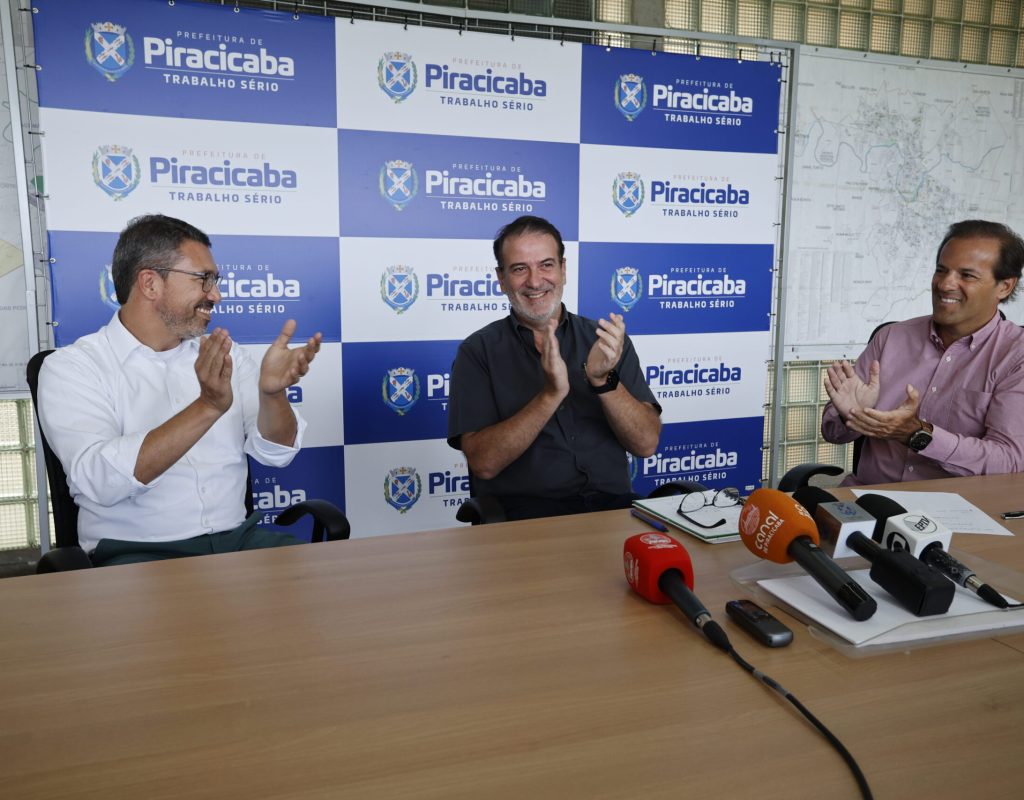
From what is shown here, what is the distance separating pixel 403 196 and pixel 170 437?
1616 mm

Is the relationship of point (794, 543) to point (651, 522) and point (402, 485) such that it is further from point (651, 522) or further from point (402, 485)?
point (402, 485)

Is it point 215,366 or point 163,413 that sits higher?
point 215,366

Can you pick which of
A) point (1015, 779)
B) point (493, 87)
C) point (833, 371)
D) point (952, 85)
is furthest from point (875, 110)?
point (1015, 779)

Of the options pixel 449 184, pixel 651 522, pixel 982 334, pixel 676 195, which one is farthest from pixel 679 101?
pixel 651 522

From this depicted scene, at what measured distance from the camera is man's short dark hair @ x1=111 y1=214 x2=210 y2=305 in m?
1.92

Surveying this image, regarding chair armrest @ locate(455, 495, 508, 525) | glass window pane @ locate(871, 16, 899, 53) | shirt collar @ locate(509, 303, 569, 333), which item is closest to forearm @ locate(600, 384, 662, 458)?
shirt collar @ locate(509, 303, 569, 333)

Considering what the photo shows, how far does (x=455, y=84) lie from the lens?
9.78 ft

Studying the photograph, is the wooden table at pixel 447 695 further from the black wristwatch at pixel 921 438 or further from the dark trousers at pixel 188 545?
the black wristwatch at pixel 921 438

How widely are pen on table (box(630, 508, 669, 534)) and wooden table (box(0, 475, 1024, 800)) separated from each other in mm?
209

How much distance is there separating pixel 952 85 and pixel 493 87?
2.52 m

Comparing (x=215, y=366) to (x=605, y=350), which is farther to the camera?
(x=605, y=350)

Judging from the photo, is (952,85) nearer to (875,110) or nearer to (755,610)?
(875,110)

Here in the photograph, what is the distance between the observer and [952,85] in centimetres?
387

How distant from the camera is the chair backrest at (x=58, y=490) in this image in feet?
5.72
